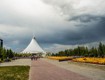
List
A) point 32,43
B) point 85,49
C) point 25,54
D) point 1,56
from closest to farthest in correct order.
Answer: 1. point 1,56
2. point 85,49
3. point 25,54
4. point 32,43

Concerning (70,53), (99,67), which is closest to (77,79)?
(99,67)

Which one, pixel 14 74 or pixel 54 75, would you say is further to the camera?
pixel 14 74

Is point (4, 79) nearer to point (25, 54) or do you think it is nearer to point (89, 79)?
point (89, 79)

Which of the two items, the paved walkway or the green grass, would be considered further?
the green grass

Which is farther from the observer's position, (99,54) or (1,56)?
(99,54)

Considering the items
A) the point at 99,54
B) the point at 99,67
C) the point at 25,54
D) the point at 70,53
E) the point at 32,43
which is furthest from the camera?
the point at 32,43

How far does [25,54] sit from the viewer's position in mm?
172750

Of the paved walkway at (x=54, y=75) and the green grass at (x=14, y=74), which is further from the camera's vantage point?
the green grass at (x=14, y=74)

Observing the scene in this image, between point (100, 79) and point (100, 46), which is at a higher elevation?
point (100, 46)

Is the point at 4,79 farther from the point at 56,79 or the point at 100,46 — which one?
the point at 100,46

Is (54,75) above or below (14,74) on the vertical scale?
below

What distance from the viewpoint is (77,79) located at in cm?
1563

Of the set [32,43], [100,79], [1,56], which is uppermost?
[32,43]

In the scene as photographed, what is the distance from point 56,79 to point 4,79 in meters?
3.92
